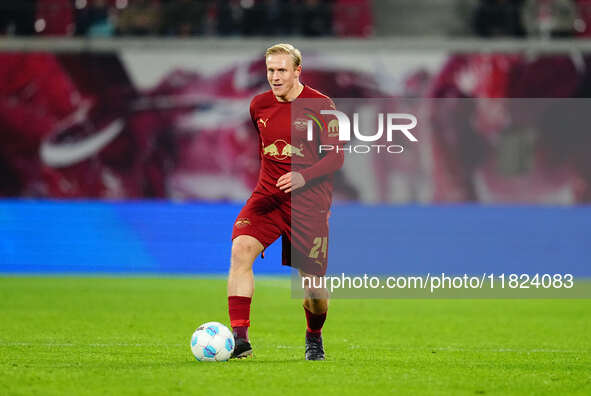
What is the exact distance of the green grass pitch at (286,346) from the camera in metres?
5.78

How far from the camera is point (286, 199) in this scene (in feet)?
22.3

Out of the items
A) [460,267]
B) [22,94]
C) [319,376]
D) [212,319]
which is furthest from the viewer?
[22,94]

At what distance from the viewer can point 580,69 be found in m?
20.8

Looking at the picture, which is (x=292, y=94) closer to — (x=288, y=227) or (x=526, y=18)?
(x=288, y=227)

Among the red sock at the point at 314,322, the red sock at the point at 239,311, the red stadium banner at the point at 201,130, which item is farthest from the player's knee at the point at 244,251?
the red stadium banner at the point at 201,130

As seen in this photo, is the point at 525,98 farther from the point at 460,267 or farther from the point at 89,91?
the point at 89,91

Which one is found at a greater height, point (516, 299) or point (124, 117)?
point (124, 117)

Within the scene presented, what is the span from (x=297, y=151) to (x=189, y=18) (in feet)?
46.9

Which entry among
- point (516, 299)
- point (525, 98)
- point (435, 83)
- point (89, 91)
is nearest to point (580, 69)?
point (525, 98)

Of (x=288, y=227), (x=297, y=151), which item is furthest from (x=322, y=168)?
(x=288, y=227)

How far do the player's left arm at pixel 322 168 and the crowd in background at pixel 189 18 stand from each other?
1398 cm

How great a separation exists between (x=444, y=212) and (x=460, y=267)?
3.27ft

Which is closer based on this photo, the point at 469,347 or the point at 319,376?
the point at 319,376

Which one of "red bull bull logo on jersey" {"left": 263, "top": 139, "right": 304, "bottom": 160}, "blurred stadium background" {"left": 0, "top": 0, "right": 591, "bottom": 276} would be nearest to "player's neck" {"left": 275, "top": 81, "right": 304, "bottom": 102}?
"red bull bull logo on jersey" {"left": 263, "top": 139, "right": 304, "bottom": 160}
